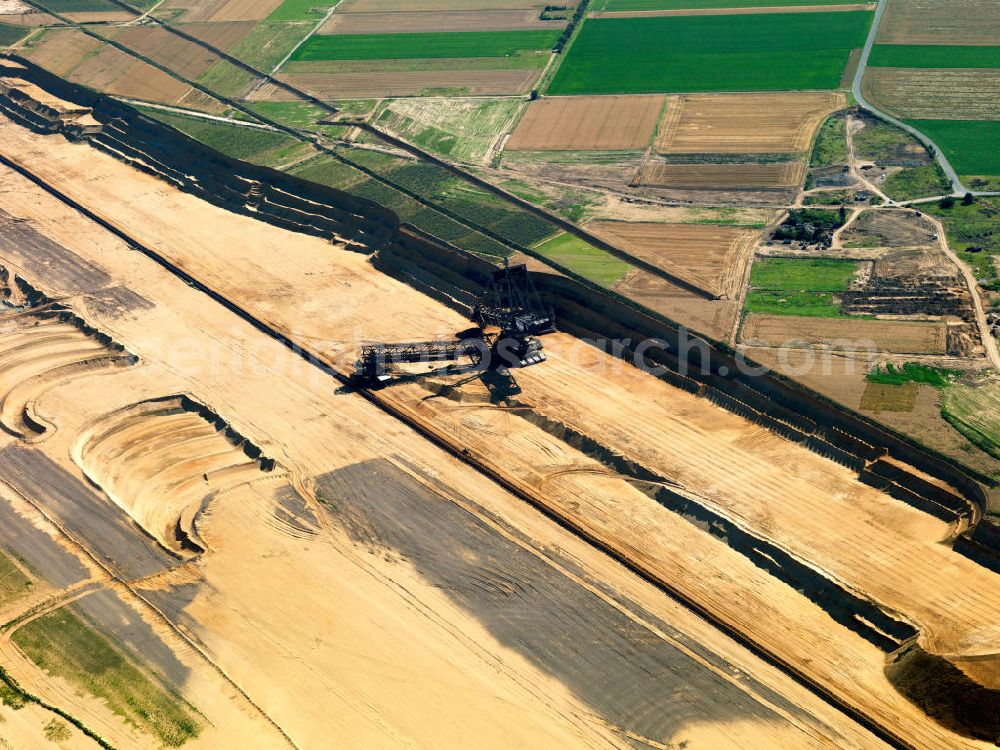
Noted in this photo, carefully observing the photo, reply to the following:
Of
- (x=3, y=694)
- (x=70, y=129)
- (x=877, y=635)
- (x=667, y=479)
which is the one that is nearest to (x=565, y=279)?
(x=667, y=479)

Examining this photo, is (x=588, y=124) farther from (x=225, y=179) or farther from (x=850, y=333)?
(x=850, y=333)

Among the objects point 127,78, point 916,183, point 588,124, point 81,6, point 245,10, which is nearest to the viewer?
point 916,183

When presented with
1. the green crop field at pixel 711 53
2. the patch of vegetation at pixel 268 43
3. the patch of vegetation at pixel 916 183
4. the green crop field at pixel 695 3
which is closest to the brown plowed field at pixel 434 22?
the patch of vegetation at pixel 268 43

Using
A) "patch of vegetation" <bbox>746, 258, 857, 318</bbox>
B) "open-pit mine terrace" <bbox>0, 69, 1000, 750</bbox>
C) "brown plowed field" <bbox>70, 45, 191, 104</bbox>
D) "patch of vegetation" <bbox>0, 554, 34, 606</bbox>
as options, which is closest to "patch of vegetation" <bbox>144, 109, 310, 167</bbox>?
"brown plowed field" <bbox>70, 45, 191, 104</bbox>

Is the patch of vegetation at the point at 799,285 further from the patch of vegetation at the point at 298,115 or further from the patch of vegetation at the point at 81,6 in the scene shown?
the patch of vegetation at the point at 81,6

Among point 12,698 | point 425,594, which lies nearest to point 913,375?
point 425,594

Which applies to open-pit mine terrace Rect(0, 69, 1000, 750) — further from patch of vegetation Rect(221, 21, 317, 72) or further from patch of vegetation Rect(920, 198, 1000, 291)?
patch of vegetation Rect(221, 21, 317, 72)
